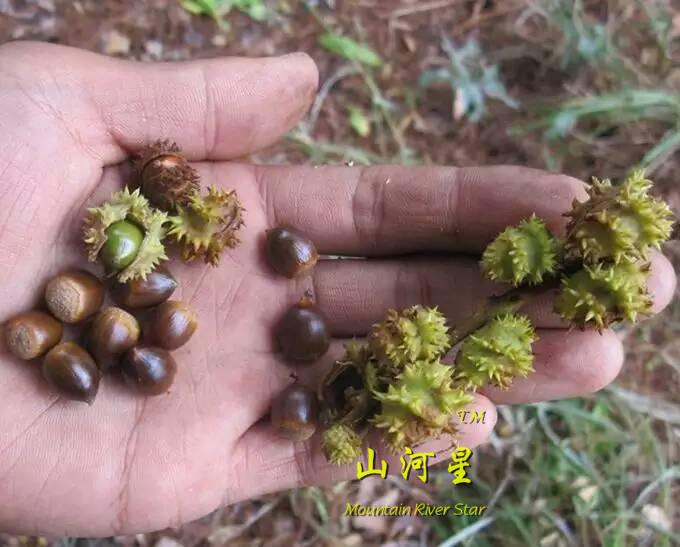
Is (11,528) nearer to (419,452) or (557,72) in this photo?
(419,452)

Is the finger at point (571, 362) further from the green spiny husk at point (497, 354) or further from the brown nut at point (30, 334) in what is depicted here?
the brown nut at point (30, 334)

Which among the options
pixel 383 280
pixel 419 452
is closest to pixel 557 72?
pixel 383 280

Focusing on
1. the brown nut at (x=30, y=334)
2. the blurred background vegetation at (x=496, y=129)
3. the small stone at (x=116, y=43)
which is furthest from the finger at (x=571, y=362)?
the small stone at (x=116, y=43)

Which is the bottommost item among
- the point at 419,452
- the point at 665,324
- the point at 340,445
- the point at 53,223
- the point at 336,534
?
the point at 336,534

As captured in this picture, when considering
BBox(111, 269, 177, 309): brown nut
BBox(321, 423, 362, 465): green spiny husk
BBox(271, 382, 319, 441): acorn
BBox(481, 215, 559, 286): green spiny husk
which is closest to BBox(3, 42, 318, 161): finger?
BBox(111, 269, 177, 309): brown nut

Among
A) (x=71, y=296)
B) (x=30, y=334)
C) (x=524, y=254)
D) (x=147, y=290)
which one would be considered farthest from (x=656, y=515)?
(x=30, y=334)

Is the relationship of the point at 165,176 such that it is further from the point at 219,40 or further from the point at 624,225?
the point at 219,40
